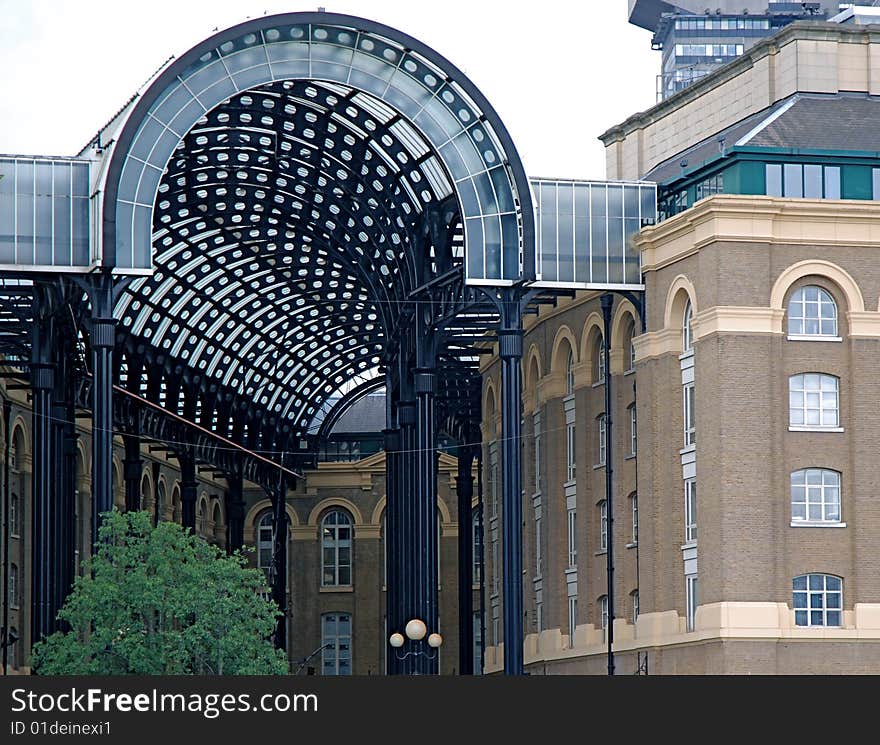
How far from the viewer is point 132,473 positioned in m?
80.8

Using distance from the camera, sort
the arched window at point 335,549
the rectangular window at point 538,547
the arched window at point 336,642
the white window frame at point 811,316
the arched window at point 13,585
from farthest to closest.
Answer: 1. the arched window at point 335,549
2. the arched window at point 336,642
3. the arched window at point 13,585
4. the rectangular window at point 538,547
5. the white window frame at point 811,316

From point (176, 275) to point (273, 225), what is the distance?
17.5 feet

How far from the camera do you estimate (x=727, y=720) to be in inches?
1426

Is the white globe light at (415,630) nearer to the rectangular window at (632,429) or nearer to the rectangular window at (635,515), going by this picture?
the rectangular window at (635,515)

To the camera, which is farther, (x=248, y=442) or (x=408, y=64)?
(x=248, y=442)

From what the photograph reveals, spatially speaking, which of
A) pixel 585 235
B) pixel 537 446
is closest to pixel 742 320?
pixel 585 235

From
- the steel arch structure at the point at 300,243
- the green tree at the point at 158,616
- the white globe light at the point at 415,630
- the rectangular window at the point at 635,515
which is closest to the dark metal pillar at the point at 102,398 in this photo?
the steel arch structure at the point at 300,243

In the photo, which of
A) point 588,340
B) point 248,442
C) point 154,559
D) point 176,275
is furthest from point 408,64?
point 248,442

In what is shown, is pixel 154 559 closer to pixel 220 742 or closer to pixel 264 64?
pixel 264 64

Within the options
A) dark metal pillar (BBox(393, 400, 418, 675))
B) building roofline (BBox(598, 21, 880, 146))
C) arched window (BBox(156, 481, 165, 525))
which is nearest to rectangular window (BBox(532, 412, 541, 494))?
dark metal pillar (BBox(393, 400, 418, 675))

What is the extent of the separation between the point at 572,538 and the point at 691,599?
36.2 ft

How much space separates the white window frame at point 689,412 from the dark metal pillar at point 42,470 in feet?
63.7

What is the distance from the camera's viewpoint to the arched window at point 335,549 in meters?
114

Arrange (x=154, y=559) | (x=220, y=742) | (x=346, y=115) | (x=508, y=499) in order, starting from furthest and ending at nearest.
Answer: (x=346, y=115)
(x=508, y=499)
(x=154, y=559)
(x=220, y=742)
